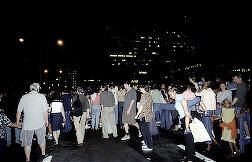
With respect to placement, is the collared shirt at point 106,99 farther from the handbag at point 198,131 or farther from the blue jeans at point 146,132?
the handbag at point 198,131

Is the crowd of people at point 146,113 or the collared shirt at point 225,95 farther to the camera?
the collared shirt at point 225,95

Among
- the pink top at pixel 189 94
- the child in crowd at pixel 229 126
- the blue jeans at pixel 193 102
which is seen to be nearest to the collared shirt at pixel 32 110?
the blue jeans at pixel 193 102

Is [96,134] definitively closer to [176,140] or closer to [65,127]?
[65,127]

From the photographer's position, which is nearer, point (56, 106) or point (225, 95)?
point (56, 106)

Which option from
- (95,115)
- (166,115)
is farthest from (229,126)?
(95,115)

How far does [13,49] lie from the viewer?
34.1 meters

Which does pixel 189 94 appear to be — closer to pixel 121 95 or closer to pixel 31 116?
pixel 31 116

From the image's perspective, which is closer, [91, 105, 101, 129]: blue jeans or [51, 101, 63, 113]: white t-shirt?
[51, 101, 63, 113]: white t-shirt

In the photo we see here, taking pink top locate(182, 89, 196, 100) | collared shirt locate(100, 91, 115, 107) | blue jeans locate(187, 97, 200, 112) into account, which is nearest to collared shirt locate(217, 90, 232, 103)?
pink top locate(182, 89, 196, 100)

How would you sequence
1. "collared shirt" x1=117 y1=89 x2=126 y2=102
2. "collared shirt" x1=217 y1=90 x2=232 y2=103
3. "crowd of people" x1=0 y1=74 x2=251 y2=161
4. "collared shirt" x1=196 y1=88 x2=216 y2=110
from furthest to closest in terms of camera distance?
"collared shirt" x1=117 y1=89 x2=126 y2=102, "collared shirt" x1=217 y1=90 x2=232 y2=103, "collared shirt" x1=196 y1=88 x2=216 y2=110, "crowd of people" x1=0 y1=74 x2=251 y2=161

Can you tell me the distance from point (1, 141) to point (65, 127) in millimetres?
8255

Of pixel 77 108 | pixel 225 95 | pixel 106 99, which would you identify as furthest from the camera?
pixel 106 99

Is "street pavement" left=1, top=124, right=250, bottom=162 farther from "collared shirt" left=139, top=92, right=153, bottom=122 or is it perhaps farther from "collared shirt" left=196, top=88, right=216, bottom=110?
"collared shirt" left=196, top=88, right=216, bottom=110

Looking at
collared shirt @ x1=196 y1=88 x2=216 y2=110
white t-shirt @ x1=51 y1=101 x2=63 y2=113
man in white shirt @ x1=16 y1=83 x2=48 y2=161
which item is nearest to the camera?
man in white shirt @ x1=16 y1=83 x2=48 y2=161
